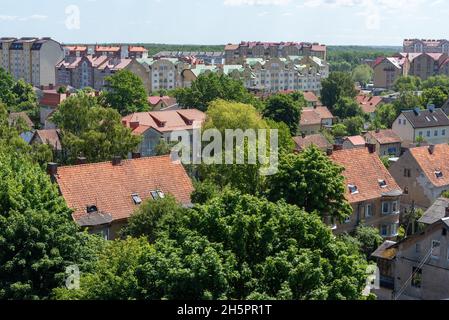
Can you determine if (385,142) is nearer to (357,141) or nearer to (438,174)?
(357,141)

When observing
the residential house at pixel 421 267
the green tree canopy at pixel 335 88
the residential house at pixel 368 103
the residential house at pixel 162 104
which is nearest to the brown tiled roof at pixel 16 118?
the residential house at pixel 162 104

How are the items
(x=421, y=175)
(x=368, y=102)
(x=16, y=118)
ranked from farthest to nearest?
(x=368, y=102), (x=16, y=118), (x=421, y=175)

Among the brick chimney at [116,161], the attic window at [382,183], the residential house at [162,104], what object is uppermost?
the residential house at [162,104]

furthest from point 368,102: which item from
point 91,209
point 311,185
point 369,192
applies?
point 91,209

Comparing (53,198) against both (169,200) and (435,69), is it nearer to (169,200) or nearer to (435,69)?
(169,200)

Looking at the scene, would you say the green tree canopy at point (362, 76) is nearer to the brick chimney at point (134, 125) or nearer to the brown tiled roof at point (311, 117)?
the brown tiled roof at point (311, 117)

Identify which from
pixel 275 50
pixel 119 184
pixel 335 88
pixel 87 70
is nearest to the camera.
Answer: pixel 119 184

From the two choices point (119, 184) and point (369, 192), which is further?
point (369, 192)
